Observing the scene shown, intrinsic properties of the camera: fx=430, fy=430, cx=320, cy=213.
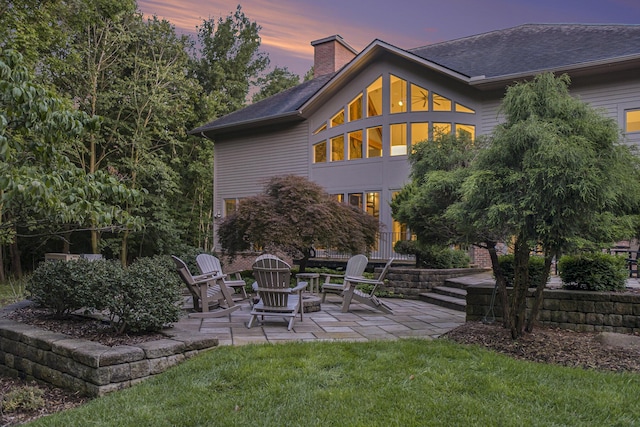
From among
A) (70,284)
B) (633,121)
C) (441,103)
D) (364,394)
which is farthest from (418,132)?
(364,394)

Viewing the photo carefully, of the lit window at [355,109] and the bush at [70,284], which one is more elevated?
the lit window at [355,109]

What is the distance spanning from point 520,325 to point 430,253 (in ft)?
17.9

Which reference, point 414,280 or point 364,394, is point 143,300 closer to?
point 364,394

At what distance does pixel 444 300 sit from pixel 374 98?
8562 mm

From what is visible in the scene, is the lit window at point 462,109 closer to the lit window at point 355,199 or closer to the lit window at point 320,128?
the lit window at point 355,199

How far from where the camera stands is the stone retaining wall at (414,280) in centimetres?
903

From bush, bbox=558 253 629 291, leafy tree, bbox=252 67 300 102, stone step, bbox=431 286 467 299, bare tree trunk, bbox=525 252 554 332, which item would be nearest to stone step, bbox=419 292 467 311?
stone step, bbox=431 286 467 299

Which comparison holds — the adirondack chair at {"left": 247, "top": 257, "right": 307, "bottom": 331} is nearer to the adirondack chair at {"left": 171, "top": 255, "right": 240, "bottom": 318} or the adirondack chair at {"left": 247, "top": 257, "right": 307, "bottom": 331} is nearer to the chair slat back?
the chair slat back

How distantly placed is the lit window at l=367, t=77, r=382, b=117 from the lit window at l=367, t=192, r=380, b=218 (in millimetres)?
2681

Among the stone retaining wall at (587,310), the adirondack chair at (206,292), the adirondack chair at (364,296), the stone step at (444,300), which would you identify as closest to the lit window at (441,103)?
the stone step at (444,300)

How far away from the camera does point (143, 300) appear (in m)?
4.33

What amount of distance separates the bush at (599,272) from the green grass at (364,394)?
1.98 m

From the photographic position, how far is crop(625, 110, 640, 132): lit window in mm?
10812

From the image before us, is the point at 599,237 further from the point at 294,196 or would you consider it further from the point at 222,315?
the point at 294,196
